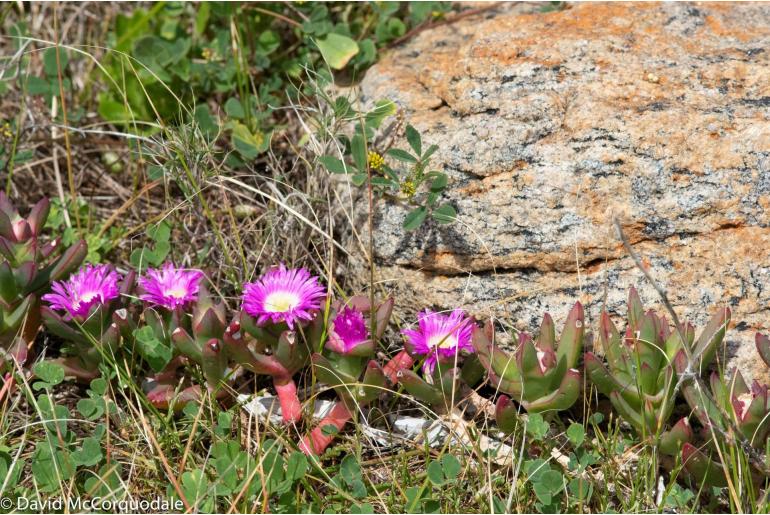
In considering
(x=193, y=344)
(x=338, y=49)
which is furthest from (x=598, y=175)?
(x=193, y=344)

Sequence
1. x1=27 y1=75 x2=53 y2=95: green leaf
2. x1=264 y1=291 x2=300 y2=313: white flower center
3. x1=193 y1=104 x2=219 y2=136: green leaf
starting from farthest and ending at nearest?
x1=27 y1=75 x2=53 y2=95: green leaf → x1=193 y1=104 x2=219 y2=136: green leaf → x1=264 y1=291 x2=300 y2=313: white flower center

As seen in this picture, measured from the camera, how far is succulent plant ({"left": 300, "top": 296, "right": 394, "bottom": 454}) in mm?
2332

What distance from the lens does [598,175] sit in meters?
2.52

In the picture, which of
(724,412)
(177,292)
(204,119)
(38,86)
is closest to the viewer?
(724,412)

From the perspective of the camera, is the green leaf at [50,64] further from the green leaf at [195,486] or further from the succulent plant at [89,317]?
the green leaf at [195,486]

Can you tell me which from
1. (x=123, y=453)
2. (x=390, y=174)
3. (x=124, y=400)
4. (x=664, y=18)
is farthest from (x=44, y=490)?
(x=664, y=18)

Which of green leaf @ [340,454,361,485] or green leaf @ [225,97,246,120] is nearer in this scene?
green leaf @ [340,454,361,485]

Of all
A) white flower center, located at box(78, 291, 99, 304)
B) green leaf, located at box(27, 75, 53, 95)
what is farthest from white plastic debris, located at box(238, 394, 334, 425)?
green leaf, located at box(27, 75, 53, 95)

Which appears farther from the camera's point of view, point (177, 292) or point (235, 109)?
point (235, 109)

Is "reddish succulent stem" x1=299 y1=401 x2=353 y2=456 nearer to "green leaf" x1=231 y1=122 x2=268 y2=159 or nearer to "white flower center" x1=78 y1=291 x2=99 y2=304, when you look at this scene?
"white flower center" x1=78 y1=291 x2=99 y2=304

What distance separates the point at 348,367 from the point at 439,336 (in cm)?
29

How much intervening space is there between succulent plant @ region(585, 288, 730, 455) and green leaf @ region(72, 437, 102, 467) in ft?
4.58

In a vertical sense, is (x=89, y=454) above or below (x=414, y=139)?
below

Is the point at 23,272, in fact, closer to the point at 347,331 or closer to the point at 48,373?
the point at 48,373
